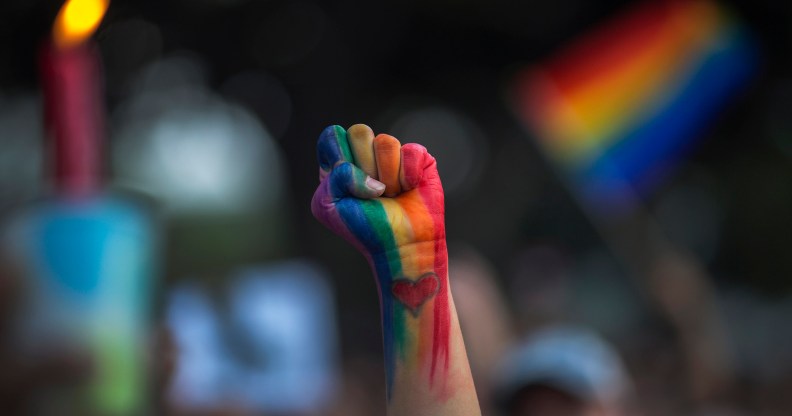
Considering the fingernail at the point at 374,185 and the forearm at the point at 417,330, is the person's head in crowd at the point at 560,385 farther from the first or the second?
the fingernail at the point at 374,185

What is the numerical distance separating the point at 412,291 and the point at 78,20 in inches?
39.2

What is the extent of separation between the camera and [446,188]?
47.5 ft

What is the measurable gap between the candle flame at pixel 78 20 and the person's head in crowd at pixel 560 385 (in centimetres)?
182

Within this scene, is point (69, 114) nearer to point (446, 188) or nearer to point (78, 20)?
point (78, 20)

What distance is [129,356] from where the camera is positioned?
2740 millimetres

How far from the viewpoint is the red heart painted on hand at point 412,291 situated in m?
2.14

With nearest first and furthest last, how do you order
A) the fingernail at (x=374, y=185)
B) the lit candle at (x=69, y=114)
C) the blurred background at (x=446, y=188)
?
the fingernail at (x=374, y=185) < the lit candle at (x=69, y=114) < the blurred background at (x=446, y=188)

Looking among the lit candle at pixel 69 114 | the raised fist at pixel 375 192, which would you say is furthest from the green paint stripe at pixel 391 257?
the lit candle at pixel 69 114

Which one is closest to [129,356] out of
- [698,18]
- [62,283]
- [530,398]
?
[62,283]

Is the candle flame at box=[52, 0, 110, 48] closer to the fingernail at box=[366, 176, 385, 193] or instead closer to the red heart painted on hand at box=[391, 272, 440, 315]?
the fingernail at box=[366, 176, 385, 193]

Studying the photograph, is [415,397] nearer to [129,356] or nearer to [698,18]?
[129,356]

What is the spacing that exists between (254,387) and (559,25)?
715 centimetres

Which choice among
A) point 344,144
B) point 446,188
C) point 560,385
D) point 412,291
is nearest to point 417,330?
point 412,291

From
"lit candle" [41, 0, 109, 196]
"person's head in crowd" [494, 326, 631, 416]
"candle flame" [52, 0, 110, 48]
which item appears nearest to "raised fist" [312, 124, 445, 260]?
"candle flame" [52, 0, 110, 48]
